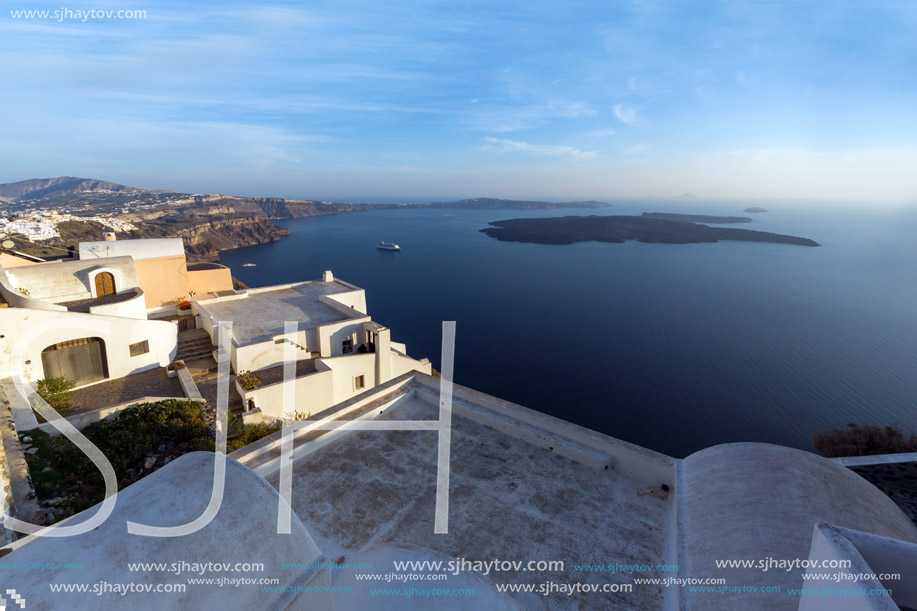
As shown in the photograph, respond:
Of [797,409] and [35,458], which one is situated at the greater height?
[35,458]

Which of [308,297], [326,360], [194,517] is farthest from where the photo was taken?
[308,297]

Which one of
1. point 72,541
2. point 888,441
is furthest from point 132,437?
point 888,441

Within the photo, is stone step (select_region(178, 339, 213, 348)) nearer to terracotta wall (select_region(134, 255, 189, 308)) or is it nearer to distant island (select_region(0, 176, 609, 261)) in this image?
terracotta wall (select_region(134, 255, 189, 308))

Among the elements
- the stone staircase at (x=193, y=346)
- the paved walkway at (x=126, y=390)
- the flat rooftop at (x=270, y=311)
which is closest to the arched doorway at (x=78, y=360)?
the paved walkway at (x=126, y=390)

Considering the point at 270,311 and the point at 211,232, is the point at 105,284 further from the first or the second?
the point at 211,232

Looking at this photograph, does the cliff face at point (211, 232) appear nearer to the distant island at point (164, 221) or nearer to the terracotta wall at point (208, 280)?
the distant island at point (164, 221)

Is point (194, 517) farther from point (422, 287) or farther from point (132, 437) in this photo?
point (422, 287)

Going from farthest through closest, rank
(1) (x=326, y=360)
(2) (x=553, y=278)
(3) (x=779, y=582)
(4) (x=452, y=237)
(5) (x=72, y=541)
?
(4) (x=452, y=237) < (2) (x=553, y=278) < (1) (x=326, y=360) < (3) (x=779, y=582) < (5) (x=72, y=541)
